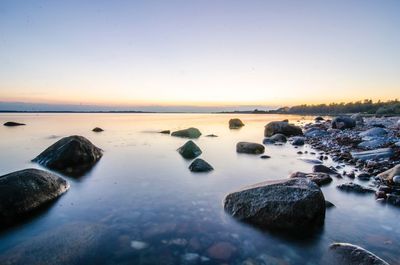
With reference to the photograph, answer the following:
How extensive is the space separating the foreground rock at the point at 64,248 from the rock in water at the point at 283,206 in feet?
9.59

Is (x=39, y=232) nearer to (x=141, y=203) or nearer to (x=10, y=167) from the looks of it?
(x=141, y=203)

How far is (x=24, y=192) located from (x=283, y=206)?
605cm

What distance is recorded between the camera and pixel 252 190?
19.2 ft

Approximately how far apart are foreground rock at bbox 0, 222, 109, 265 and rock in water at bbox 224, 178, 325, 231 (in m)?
2.92

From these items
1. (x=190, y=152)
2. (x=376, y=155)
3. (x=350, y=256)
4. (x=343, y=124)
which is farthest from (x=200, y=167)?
(x=343, y=124)

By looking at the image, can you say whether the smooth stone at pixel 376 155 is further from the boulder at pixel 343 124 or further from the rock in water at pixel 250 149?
the boulder at pixel 343 124

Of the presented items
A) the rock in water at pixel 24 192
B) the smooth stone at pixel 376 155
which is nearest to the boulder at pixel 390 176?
the smooth stone at pixel 376 155

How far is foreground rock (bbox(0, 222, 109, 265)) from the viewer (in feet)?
13.3

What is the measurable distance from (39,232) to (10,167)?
789 cm

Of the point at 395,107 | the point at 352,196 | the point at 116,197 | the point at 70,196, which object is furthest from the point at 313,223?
the point at 395,107

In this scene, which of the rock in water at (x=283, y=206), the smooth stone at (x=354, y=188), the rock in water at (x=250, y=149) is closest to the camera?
the rock in water at (x=283, y=206)

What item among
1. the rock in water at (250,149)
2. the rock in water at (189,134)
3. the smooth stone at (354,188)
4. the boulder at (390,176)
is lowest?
the rock in water at (189,134)

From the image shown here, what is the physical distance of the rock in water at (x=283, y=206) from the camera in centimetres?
509

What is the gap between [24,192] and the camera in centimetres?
598
